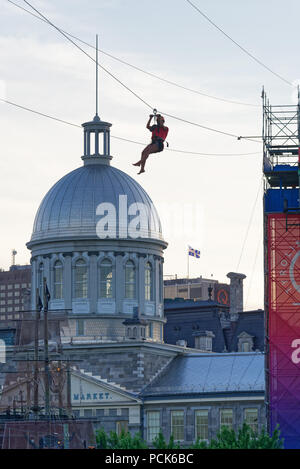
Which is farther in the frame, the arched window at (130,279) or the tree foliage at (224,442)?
the arched window at (130,279)

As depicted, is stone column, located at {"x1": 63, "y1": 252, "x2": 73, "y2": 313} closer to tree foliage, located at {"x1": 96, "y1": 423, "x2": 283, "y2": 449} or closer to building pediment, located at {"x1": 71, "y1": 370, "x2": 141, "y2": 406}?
building pediment, located at {"x1": 71, "y1": 370, "x2": 141, "y2": 406}

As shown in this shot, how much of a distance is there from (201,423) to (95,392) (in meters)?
8.11

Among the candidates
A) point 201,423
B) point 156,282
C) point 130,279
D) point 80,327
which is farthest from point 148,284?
point 201,423

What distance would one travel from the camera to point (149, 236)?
137625 millimetres

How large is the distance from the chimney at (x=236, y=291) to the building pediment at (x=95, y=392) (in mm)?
28902

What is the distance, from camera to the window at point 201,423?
12331cm

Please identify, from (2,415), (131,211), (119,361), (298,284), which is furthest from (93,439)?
(131,211)

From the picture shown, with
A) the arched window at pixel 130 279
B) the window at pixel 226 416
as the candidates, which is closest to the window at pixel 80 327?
the arched window at pixel 130 279

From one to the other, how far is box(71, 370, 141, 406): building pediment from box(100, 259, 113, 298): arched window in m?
9.57

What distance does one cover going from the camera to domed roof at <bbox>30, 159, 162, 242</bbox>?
13575cm

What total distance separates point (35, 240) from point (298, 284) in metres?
32.8

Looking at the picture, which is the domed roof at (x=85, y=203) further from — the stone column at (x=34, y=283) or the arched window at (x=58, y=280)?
the arched window at (x=58, y=280)

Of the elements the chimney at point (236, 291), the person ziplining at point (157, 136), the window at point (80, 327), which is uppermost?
the chimney at point (236, 291)

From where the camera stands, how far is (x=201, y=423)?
124000mm
